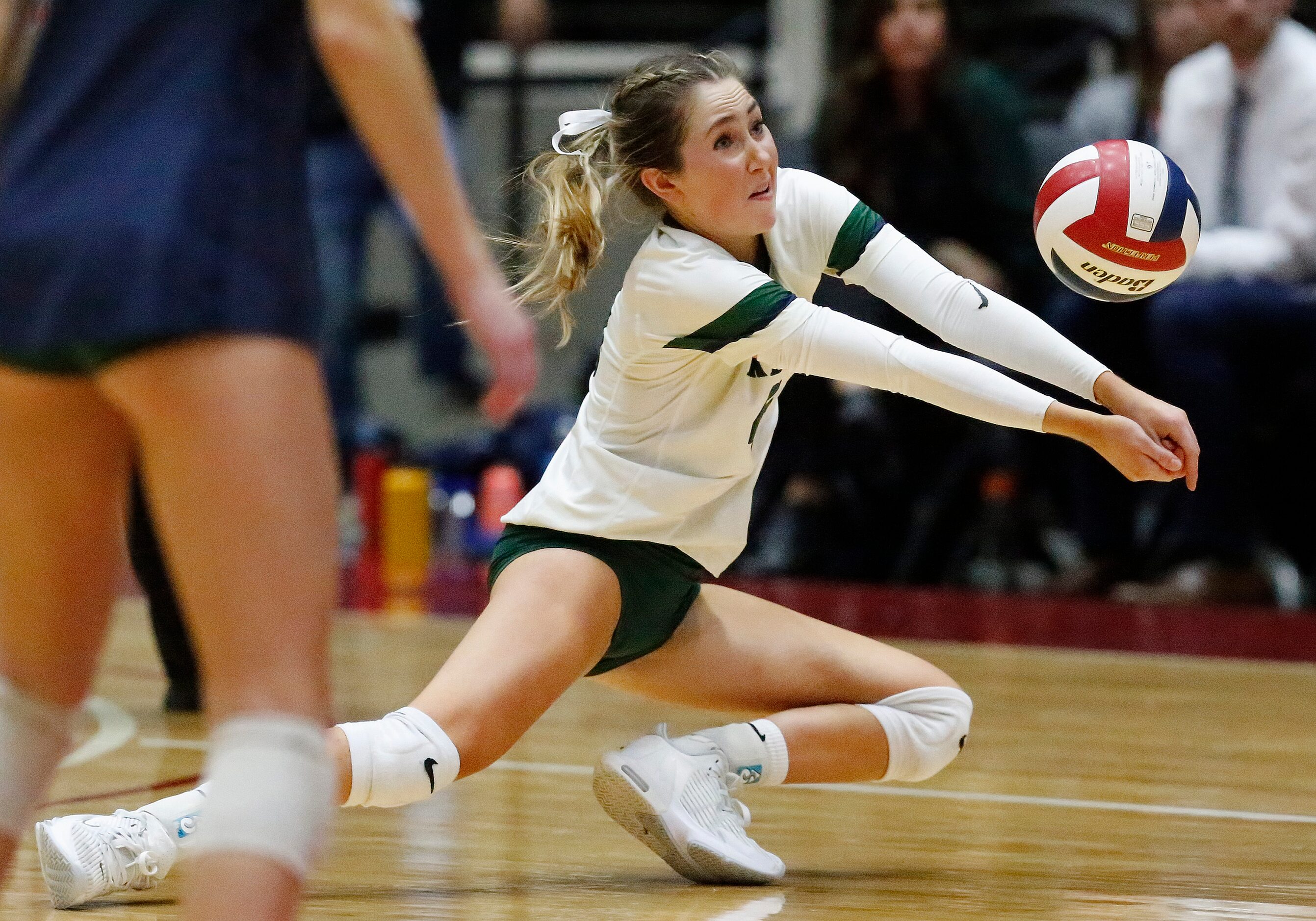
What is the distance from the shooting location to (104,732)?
145 inches

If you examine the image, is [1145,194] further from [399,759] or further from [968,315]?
[399,759]

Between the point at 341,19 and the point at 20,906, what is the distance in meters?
1.46

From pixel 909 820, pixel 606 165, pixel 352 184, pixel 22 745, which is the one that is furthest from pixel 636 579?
pixel 352 184

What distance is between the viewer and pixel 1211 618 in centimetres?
528

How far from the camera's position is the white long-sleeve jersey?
2.51m

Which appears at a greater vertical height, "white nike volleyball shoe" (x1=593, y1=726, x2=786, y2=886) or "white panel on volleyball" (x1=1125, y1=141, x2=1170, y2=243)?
"white panel on volleyball" (x1=1125, y1=141, x2=1170, y2=243)

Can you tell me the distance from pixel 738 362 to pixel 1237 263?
3094 millimetres

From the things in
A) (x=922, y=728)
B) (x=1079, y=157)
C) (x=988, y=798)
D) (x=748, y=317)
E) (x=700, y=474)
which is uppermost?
(x=1079, y=157)

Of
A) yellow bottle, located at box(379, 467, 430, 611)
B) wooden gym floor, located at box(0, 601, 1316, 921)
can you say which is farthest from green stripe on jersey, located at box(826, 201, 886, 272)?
yellow bottle, located at box(379, 467, 430, 611)

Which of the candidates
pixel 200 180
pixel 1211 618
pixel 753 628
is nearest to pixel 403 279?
pixel 1211 618

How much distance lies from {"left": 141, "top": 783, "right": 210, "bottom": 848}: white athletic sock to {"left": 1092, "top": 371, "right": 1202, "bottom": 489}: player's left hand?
1317 mm

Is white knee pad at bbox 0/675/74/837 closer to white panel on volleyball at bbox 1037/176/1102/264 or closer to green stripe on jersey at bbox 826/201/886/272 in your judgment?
green stripe on jersey at bbox 826/201/886/272

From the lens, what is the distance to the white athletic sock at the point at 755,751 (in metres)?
2.65

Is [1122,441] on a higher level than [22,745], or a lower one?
higher
